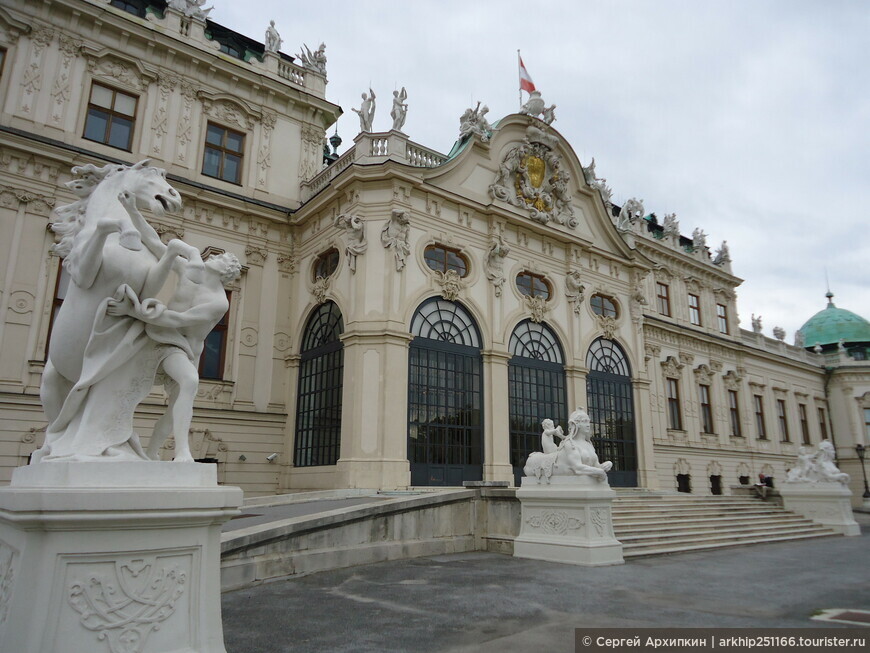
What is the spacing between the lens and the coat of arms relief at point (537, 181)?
2012 cm

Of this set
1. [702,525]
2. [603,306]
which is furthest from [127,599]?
[603,306]

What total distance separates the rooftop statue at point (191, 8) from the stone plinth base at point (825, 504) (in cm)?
2372

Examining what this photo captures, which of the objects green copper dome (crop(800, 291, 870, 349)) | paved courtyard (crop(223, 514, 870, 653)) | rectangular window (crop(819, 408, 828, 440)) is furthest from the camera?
green copper dome (crop(800, 291, 870, 349))

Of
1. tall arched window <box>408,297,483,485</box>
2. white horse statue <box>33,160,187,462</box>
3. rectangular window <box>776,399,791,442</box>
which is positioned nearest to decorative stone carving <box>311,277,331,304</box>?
tall arched window <box>408,297,483,485</box>

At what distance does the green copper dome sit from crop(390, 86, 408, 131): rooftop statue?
37651 mm

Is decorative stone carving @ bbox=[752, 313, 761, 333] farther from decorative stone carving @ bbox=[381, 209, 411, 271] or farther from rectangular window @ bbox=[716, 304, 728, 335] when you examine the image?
decorative stone carving @ bbox=[381, 209, 411, 271]

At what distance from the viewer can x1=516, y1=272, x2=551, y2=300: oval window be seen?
19.9 metres

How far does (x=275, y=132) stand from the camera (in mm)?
20344

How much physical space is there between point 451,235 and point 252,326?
6589mm

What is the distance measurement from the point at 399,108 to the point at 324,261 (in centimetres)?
502

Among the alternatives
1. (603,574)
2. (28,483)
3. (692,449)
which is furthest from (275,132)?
(692,449)

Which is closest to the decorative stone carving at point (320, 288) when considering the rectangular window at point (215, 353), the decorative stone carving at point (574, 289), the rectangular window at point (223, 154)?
the rectangular window at point (215, 353)

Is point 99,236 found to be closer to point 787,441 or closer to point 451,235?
point 451,235

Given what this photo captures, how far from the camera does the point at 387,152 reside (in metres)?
17.4
